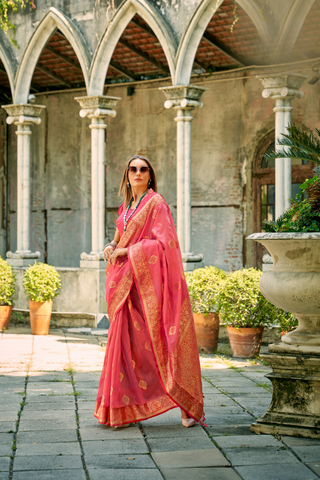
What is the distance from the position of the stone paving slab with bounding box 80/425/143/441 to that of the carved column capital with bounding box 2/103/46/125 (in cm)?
731

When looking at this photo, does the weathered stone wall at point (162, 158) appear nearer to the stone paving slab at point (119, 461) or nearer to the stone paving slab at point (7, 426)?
the stone paving slab at point (7, 426)

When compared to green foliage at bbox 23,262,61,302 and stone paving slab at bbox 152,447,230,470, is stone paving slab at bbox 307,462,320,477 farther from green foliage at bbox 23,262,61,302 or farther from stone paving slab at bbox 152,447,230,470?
green foliage at bbox 23,262,61,302

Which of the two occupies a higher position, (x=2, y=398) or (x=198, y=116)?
(x=198, y=116)

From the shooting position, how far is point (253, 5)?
8.26m

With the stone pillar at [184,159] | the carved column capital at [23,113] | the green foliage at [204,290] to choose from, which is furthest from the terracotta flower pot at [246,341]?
the carved column capital at [23,113]

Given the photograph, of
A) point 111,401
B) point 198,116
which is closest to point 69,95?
point 198,116

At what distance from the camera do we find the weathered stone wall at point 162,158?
11.7m

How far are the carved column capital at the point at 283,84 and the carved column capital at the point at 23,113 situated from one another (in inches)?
161

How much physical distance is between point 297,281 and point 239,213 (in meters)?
7.73

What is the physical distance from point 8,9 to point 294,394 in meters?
8.93

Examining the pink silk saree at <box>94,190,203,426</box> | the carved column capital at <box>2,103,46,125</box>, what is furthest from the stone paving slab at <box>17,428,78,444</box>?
the carved column capital at <box>2,103,46,125</box>

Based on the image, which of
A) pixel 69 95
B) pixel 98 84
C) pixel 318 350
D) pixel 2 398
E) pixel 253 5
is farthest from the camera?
pixel 69 95

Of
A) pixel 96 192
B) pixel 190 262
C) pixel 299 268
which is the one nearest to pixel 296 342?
pixel 299 268

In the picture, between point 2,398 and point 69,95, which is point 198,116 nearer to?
point 69,95
